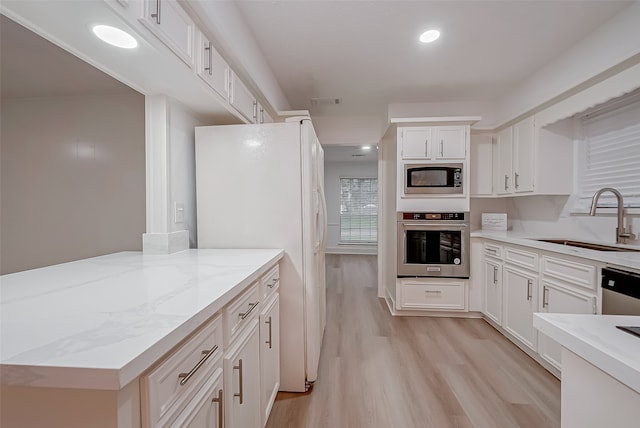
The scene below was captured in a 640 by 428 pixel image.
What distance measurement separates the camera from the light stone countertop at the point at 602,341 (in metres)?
0.60

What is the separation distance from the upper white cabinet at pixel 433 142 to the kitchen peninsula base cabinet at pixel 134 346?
Result: 2.31m

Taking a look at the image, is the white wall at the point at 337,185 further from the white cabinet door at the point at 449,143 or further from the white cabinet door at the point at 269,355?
the white cabinet door at the point at 269,355

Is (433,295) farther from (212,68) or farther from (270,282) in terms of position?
(212,68)

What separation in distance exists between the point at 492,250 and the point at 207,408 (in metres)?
2.86

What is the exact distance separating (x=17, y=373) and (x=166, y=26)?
1203 millimetres

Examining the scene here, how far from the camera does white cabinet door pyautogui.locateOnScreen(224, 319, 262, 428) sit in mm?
947

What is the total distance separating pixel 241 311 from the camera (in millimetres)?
1069

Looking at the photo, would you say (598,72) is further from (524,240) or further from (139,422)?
(139,422)

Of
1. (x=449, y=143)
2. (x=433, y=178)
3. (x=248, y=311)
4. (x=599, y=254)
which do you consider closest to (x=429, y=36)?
(x=449, y=143)

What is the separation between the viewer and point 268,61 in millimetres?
2406

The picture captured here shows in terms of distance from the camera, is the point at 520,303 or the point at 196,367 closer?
the point at 196,367

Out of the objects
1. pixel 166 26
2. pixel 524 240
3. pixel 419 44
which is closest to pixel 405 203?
pixel 524 240

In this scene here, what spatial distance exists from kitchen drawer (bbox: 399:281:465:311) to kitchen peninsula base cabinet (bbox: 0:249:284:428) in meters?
2.09

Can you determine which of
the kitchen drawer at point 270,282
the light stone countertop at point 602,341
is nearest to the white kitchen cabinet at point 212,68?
the kitchen drawer at point 270,282
